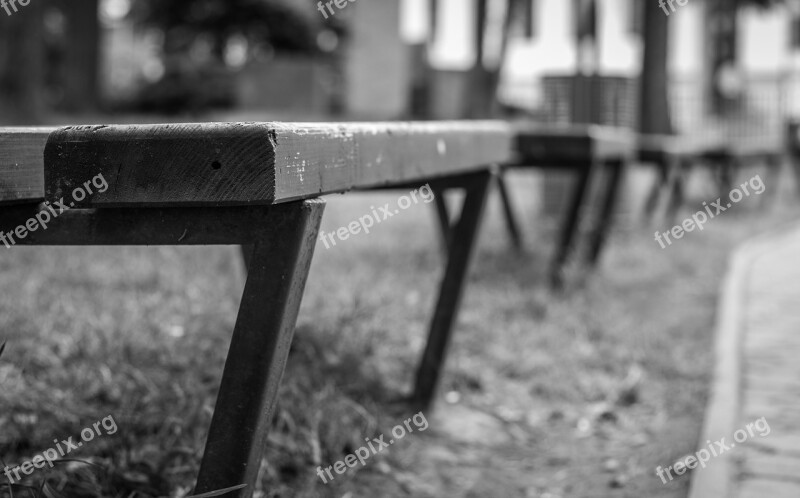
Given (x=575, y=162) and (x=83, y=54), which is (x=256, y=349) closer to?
(x=575, y=162)

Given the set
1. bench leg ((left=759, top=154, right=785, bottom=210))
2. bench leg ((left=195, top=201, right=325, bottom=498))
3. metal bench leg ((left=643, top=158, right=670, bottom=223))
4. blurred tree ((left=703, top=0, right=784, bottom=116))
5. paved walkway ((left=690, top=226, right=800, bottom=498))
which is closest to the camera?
bench leg ((left=195, top=201, right=325, bottom=498))

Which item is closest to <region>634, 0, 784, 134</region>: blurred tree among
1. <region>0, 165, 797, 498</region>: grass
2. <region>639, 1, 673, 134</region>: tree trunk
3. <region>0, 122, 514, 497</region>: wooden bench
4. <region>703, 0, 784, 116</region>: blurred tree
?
<region>639, 1, 673, 134</region>: tree trunk

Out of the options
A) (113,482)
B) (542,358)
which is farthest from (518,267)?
(113,482)

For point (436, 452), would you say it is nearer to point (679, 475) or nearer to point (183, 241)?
point (679, 475)

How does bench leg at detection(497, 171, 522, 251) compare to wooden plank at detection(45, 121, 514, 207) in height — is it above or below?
above

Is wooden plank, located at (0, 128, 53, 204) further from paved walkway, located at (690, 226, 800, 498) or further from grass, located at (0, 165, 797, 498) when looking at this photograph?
paved walkway, located at (690, 226, 800, 498)

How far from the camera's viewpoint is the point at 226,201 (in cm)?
159

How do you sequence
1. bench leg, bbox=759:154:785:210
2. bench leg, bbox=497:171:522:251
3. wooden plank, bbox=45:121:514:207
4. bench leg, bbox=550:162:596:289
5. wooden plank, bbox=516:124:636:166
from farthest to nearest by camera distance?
bench leg, bbox=759:154:785:210 < bench leg, bbox=497:171:522:251 < bench leg, bbox=550:162:596:289 < wooden plank, bbox=516:124:636:166 < wooden plank, bbox=45:121:514:207

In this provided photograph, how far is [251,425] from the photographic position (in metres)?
1.73

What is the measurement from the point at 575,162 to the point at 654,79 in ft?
27.9

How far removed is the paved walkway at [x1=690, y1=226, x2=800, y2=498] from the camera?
2.72 m

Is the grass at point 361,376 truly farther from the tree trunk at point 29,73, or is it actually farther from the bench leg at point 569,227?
the tree trunk at point 29,73

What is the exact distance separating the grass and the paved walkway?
14 cm

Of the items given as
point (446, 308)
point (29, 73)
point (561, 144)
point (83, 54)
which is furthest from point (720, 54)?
point (446, 308)
